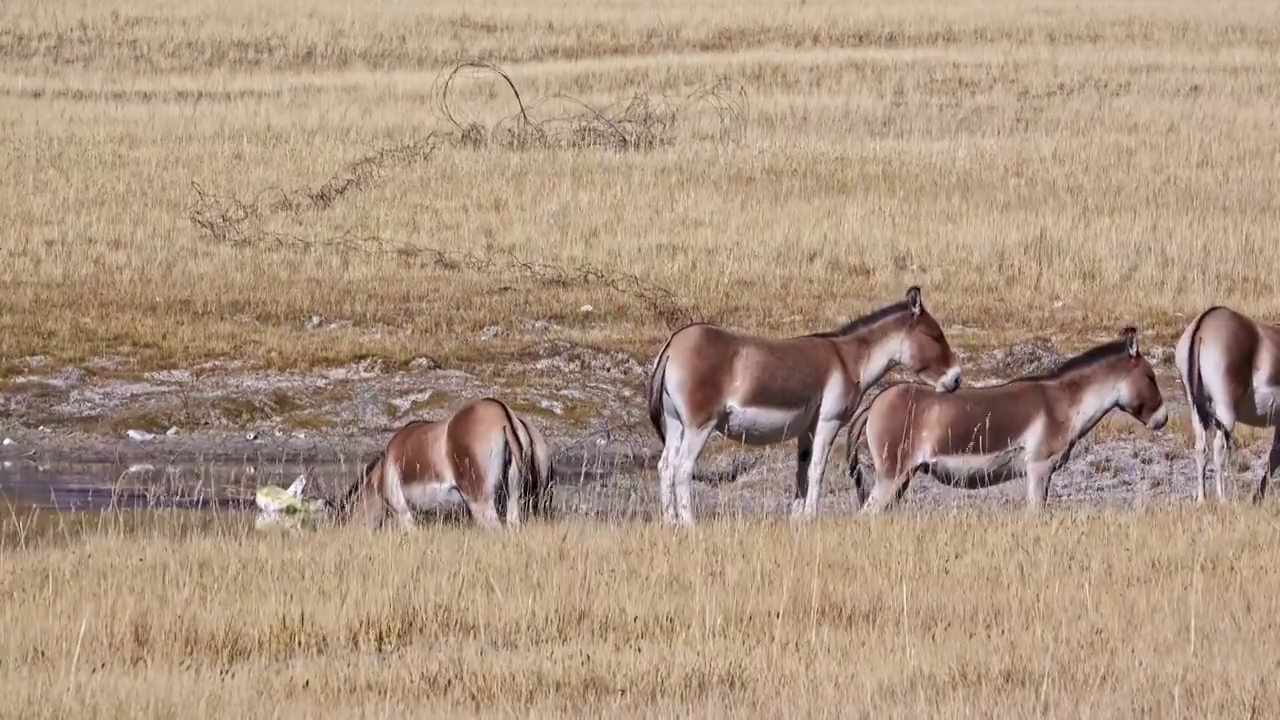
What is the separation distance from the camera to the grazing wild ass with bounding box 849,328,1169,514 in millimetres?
12234

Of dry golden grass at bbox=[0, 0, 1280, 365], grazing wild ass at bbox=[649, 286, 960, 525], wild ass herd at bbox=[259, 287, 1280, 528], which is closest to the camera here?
wild ass herd at bbox=[259, 287, 1280, 528]

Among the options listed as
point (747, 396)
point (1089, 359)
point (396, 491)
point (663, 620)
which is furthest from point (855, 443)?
point (663, 620)

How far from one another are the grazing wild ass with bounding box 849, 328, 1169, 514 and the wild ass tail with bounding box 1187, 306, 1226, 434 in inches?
28.7

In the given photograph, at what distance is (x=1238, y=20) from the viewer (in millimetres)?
53125

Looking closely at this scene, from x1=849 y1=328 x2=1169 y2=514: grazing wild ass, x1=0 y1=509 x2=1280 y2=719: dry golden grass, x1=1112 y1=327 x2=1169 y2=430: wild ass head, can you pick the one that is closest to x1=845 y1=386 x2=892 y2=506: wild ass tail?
x1=849 y1=328 x2=1169 y2=514: grazing wild ass

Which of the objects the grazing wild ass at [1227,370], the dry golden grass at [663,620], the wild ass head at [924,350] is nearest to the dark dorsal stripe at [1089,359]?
the grazing wild ass at [1227,370]

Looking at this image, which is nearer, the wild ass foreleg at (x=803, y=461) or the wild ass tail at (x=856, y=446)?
the wild ass foreleg at (x=803, y=461)

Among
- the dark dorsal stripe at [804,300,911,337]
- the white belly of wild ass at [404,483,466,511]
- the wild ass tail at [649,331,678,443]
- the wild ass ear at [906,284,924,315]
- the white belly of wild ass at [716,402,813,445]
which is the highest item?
the wild ass ear at [906,284,924,315]

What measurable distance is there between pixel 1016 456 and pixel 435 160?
1770cm

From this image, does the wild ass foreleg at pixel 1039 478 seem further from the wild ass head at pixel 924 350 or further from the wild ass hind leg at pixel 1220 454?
the wild ass hind leg at pixel 1220 454

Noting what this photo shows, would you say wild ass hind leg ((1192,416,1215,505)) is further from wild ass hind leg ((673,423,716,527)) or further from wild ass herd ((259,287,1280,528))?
wild ass hind leg ((673,423,716,527))

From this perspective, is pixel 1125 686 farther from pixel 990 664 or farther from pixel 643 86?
pixel 643 86

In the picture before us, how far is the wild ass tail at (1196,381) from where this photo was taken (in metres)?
13.0

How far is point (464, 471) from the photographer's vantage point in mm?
11086
